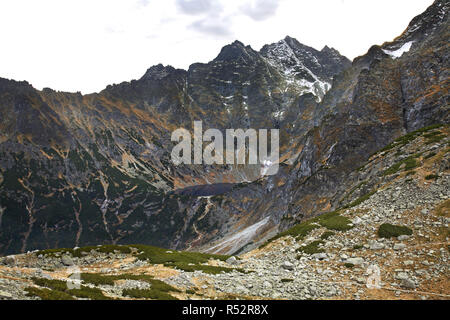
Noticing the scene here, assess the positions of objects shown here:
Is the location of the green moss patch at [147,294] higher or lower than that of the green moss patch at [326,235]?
lower

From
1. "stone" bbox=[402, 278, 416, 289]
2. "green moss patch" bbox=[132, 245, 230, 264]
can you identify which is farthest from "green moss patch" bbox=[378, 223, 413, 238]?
"green moss patch" bbox=[132, 245, 230, 264]

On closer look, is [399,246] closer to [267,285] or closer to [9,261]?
[267,285]

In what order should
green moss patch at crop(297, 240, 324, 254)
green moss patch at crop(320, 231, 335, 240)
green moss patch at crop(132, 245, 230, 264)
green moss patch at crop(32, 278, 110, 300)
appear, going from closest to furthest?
green moss patch at crop(32, 278, 110, 300) → green moss patch at crop(297, 240, 324, 254) → green moss patch at crop(320, 231, 335, 240) → green moss patch at crop(132, 245, 230, 264)

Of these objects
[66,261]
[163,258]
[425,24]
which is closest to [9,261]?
[66,261]

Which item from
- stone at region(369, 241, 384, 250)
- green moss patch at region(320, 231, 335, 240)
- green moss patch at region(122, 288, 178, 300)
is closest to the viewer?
green moss patch at region(122, 288, 178, 300)

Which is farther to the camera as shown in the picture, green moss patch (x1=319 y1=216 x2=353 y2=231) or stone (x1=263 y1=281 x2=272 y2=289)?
green moss patch (x1=319 y1=216 x2=353 y2=231)

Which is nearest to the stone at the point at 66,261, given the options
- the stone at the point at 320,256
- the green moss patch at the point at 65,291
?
the green moss patch at the point at 65,291

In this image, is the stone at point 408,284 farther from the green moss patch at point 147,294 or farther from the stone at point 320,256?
the green moss patch at point 147,294

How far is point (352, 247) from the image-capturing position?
29734 millimetres

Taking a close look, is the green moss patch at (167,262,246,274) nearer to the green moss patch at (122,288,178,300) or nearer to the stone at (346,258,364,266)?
the green moss patch at (122,288,178,300)
